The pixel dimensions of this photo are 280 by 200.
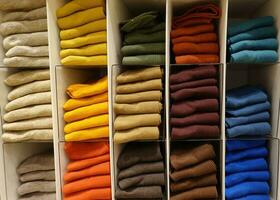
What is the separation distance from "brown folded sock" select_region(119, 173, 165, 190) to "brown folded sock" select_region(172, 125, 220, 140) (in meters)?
0.19

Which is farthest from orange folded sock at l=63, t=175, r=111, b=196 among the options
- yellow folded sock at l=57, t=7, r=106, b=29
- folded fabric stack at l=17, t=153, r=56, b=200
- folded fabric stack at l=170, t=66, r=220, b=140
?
yellow folded sock at l=57, t=7, r=106, b=29

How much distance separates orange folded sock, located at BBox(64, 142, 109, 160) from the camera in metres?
1.01

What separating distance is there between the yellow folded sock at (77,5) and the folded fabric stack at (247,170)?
0.80 metres

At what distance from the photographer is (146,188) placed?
959 mm

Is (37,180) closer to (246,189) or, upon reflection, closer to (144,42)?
(144,42)

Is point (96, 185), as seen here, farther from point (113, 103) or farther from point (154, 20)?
point (154, 20)

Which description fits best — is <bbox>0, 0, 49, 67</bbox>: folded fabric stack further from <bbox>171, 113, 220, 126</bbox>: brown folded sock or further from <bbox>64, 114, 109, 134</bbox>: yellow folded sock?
Answer: <bbox>171, 113, 220, 126</bbox>: brown folded sock

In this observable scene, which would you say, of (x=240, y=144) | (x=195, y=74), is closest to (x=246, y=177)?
(x=240, y=144)

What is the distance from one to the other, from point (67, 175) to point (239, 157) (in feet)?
2.42

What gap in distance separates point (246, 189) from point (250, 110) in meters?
0.33

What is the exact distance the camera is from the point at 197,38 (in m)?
0.95

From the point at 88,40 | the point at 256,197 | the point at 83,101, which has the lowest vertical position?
the point at 256,197

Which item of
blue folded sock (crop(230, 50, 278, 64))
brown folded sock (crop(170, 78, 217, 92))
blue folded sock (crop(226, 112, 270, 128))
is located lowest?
blue folded sock (crop(226, 112, 270, 128))

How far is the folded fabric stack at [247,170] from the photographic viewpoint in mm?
979
